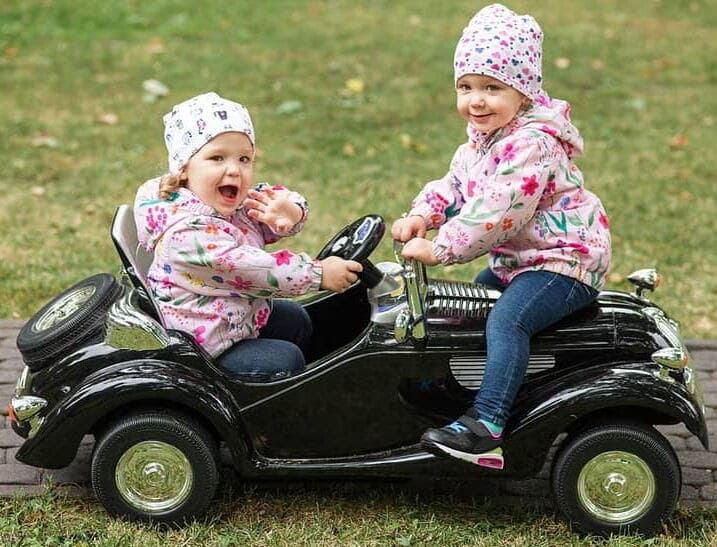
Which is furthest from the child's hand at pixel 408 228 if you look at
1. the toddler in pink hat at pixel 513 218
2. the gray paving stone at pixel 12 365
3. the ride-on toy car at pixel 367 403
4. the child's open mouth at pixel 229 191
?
the gray paving stone at pixel 12 365

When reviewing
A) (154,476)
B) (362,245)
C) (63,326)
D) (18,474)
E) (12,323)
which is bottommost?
(18,474)

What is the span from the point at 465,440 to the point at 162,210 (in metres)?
1.18

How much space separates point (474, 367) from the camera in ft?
12.4

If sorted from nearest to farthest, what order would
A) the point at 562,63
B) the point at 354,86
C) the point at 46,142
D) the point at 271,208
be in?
1. the point at 271,208
2. the point at 46,142
3. the point at 354,86
4. the point at 562,63

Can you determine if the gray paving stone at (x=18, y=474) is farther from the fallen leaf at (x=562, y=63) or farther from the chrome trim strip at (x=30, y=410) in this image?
the fallen leaf at (x=562, y=63)

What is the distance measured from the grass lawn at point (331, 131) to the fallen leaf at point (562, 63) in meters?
0.02

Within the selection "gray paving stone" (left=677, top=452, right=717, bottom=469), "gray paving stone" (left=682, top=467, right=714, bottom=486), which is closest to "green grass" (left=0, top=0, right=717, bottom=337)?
"gray paving stone" (left=677, top=452, right=717, bottom=469)

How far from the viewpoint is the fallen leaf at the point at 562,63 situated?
9805 mm

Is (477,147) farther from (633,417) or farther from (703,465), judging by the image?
(703,465)

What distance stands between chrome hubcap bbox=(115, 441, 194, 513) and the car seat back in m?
0.41

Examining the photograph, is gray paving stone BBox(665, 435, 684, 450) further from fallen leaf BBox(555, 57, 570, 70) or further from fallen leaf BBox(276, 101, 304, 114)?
fallen leaf BBox(555, 57, 570, 70)

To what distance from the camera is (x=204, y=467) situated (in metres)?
3.72

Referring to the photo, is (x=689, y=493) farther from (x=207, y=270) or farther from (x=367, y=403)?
(x=207, y=270)

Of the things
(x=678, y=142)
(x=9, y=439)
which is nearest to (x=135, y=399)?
(x=9, y=439)
